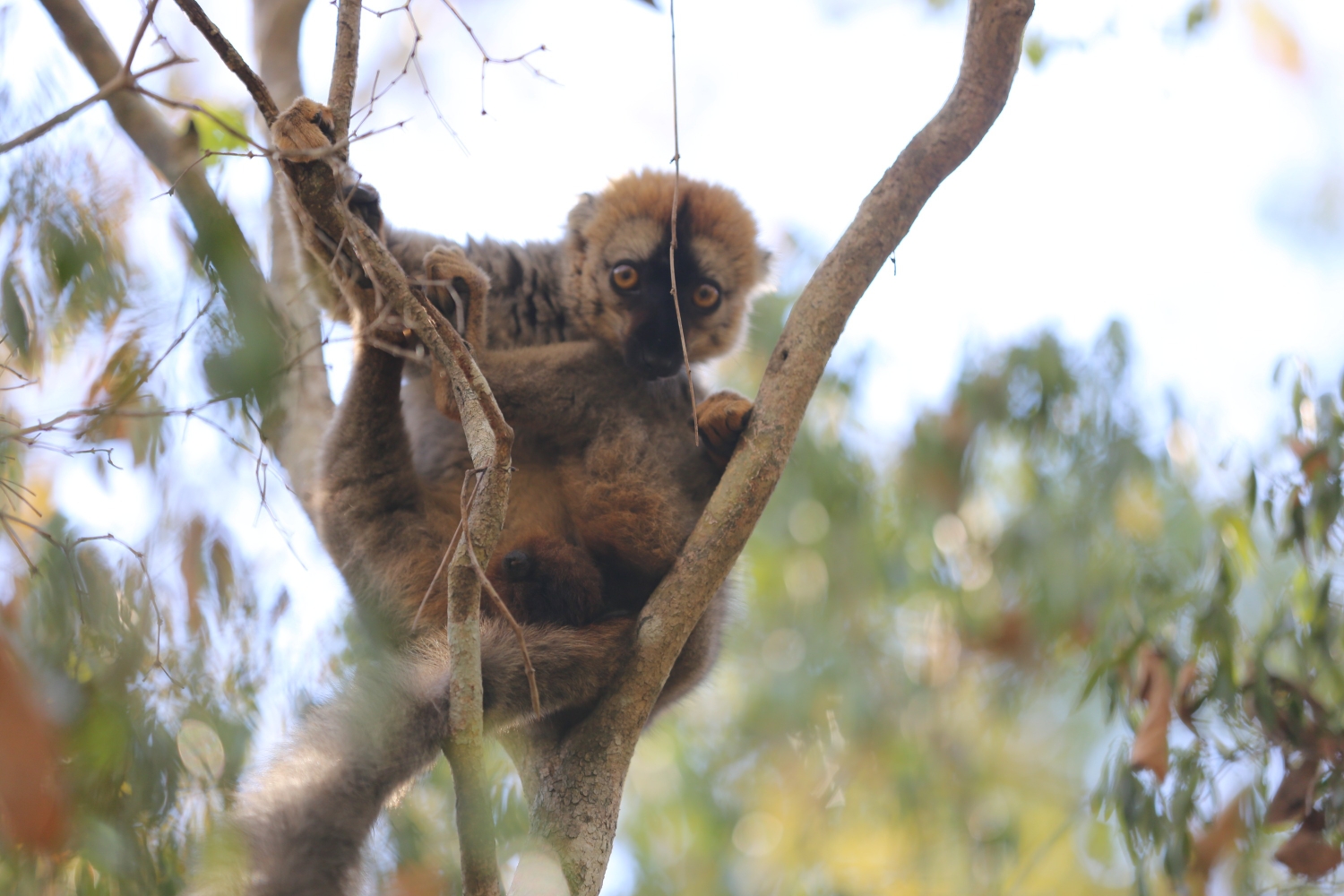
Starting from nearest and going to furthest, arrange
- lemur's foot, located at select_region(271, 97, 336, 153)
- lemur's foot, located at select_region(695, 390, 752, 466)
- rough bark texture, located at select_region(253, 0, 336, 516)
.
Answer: lemur's foot, located at select_region(271, 97, 336, 153) → lemur's foot, located at select_region(695, 390, 752, 466) → rough bark texture, located at select_region(253, 0, 336, 516)

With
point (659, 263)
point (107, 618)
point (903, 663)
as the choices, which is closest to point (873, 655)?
point (903, 663)

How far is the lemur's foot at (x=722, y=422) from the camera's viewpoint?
3602mm

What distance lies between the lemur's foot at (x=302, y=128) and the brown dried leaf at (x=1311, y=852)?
15.5ft

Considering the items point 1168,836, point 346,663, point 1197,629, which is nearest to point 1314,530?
point 1197,629

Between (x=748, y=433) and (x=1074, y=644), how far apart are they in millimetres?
5827

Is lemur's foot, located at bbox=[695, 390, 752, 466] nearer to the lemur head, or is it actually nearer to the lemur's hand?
the lemur head

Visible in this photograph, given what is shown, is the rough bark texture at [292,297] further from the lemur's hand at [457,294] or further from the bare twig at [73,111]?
the bare twig at [73,111]

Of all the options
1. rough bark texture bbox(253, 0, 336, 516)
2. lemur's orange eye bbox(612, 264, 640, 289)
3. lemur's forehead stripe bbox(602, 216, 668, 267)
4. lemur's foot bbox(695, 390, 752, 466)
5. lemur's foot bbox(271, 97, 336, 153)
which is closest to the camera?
lemur's foot bbox(271, 97, 336, 153)

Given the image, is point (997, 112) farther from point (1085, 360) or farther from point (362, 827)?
point (1085, 360)

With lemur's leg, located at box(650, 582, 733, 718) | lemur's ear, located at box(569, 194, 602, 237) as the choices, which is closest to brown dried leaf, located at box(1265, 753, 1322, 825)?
lemur's leg, located at box(650, 582, 733, 718)

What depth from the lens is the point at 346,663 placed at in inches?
121

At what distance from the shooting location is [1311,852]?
4391mm

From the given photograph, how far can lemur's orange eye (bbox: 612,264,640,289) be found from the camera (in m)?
4.65

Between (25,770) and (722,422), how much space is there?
2269 mm
